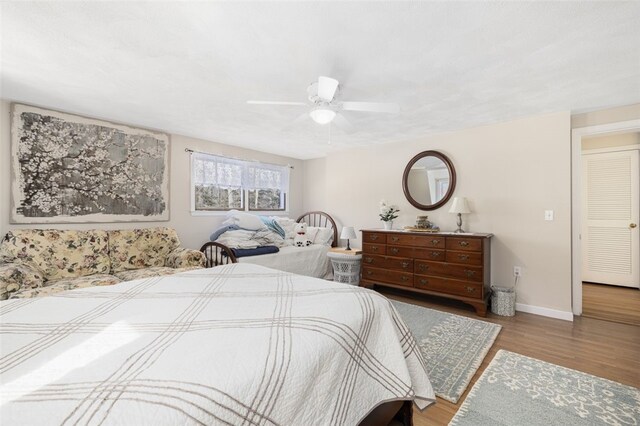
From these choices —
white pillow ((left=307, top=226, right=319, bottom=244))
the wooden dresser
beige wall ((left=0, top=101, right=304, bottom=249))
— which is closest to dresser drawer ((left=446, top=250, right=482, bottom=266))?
the wooden dresser

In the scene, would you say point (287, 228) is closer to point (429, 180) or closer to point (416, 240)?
point (416, 240)

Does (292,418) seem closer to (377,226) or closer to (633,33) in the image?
(633,33)

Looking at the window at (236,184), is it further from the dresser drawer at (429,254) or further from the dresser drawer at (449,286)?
the dresser drawer at (449,286)

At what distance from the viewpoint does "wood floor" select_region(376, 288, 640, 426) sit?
75.4 inches

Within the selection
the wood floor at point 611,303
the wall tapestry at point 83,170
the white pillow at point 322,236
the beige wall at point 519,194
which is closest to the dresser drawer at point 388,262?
the beige wall at point 519,194

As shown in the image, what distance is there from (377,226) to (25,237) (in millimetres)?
4290

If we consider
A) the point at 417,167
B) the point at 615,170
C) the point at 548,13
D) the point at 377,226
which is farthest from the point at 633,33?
the point at 615,170

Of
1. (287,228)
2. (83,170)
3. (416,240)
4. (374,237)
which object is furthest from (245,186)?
(416,240)

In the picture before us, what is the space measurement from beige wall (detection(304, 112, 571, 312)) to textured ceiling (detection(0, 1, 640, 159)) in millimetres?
361

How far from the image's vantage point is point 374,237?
4.02 meters

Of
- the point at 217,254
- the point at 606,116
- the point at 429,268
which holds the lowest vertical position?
the point at 429,268

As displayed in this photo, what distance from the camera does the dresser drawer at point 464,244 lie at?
3170 mm

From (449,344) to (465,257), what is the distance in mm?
1168

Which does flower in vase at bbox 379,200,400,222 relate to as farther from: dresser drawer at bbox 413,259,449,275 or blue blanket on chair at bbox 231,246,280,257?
blue blanket on chair at bbox 231,246,280,257
